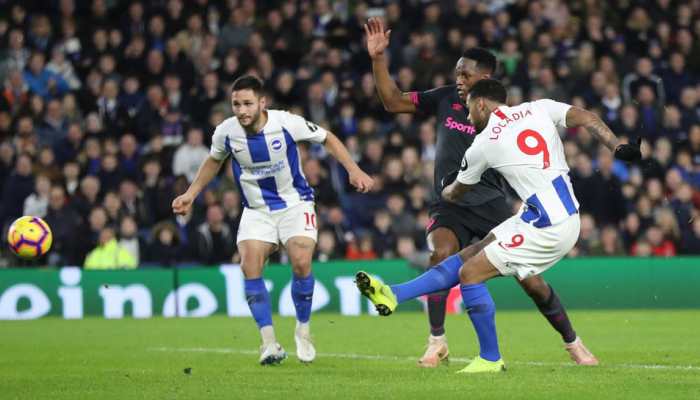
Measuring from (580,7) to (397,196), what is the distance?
6.31m

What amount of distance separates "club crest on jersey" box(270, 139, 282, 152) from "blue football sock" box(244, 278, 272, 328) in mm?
1058

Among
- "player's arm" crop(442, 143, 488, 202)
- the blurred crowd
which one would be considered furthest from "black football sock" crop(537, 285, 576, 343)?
the blurred crowd

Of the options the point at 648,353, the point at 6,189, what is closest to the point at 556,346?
the point at 648,353

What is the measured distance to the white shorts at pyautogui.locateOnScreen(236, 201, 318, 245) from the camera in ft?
35.3

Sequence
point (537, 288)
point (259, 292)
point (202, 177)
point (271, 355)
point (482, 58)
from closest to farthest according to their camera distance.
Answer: point (537, 288) → point (482, 58) → point (271, 355) → point (259, 292) → point (202, 177)

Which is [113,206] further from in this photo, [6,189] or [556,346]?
[556,346]

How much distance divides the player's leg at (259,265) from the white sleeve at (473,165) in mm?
2191

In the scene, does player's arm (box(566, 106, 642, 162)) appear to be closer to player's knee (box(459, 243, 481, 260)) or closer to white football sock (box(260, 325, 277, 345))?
player's knee (box(459, 243, 481, 260))

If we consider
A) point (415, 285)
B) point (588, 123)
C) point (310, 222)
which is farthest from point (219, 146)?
point (588, 123)

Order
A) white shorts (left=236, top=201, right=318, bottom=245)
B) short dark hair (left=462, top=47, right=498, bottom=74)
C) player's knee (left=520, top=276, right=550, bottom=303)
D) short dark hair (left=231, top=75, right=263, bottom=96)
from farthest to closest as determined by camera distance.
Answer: white shorts (left=236, top=201, right=318, bottom=245) → short dark hair (left=231, top=75, right=263, bottom=96) → short dark hair (left=462, top=47, right=498, bottom=74) → player's knee (left=520, top=276, right=550, bottom=303)

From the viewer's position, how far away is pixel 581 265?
1780 cm

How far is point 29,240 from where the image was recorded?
12414mm

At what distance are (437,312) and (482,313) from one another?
142 cm

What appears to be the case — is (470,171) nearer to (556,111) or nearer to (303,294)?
(556,111)
